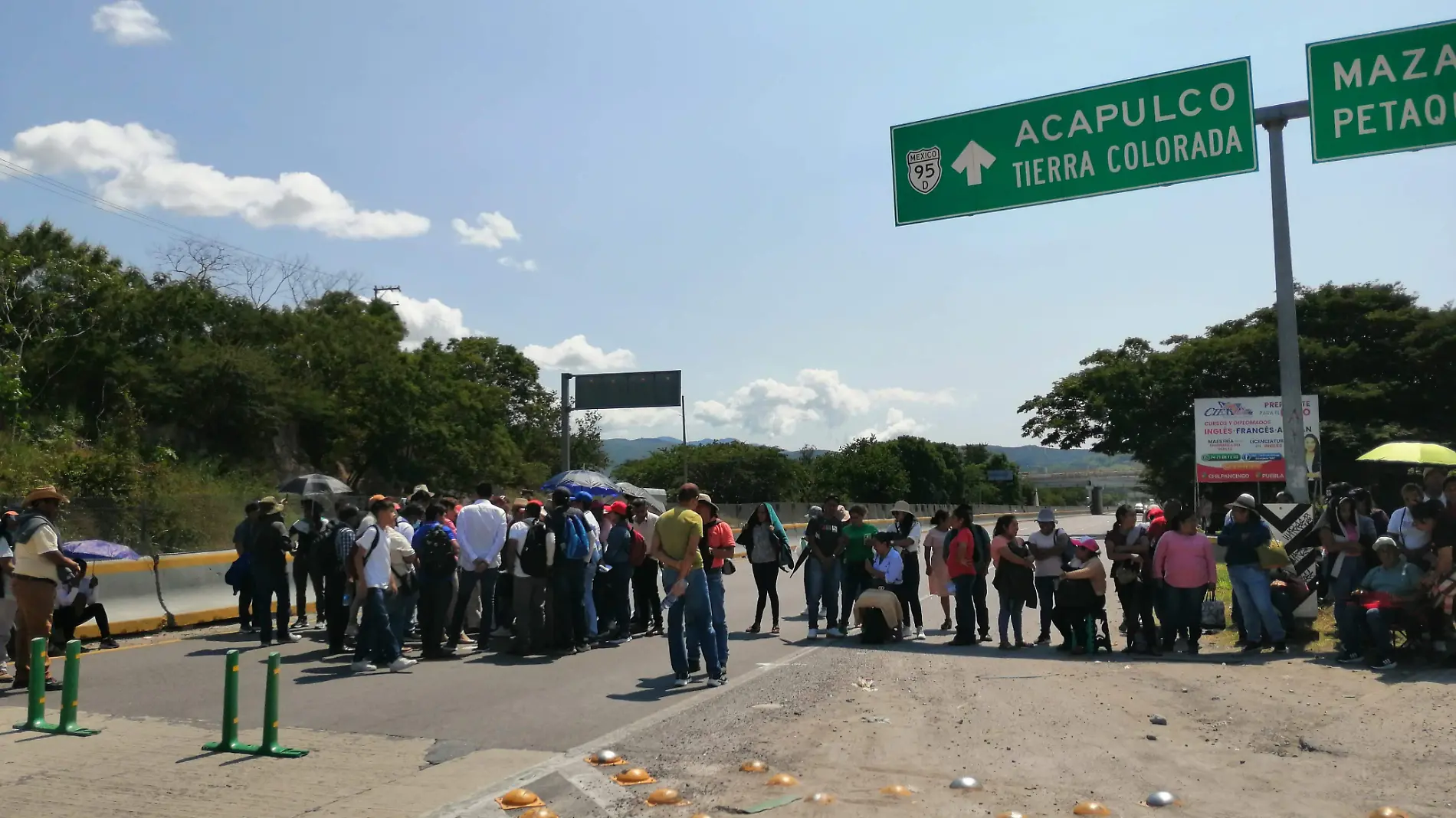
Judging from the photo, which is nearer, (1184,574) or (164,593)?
(1184,574)

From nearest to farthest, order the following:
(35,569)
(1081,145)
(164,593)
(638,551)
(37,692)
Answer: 1. (37,692)
2. (35,569)
3. (1081,145)
4. (638,551)
5. (164,593)

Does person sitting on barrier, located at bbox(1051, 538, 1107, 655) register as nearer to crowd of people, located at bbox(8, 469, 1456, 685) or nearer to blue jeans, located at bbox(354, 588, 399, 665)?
crowd of people, located at bbox(8, 469, 1456, 685)

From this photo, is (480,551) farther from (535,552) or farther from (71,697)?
(71,697)

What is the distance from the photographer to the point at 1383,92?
1149 centimetres

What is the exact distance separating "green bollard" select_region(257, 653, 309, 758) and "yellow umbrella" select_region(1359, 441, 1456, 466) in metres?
15.4

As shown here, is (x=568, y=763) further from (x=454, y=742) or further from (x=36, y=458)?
(x=36, y=458)

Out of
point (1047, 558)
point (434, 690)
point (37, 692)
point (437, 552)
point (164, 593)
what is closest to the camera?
point (37, 692)

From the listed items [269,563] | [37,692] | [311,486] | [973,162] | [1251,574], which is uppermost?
[973,162]

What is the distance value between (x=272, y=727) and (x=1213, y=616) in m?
10.5

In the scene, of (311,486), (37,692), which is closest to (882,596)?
(37,692)

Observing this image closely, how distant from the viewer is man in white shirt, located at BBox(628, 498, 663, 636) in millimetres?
14383

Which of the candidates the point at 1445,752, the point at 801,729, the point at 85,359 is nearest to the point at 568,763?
the point at 801,729

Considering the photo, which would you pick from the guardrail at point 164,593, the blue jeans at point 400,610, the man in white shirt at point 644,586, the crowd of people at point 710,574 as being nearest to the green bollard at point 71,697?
the crowd of people at point 710,574

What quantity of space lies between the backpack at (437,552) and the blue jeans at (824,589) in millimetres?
4499
